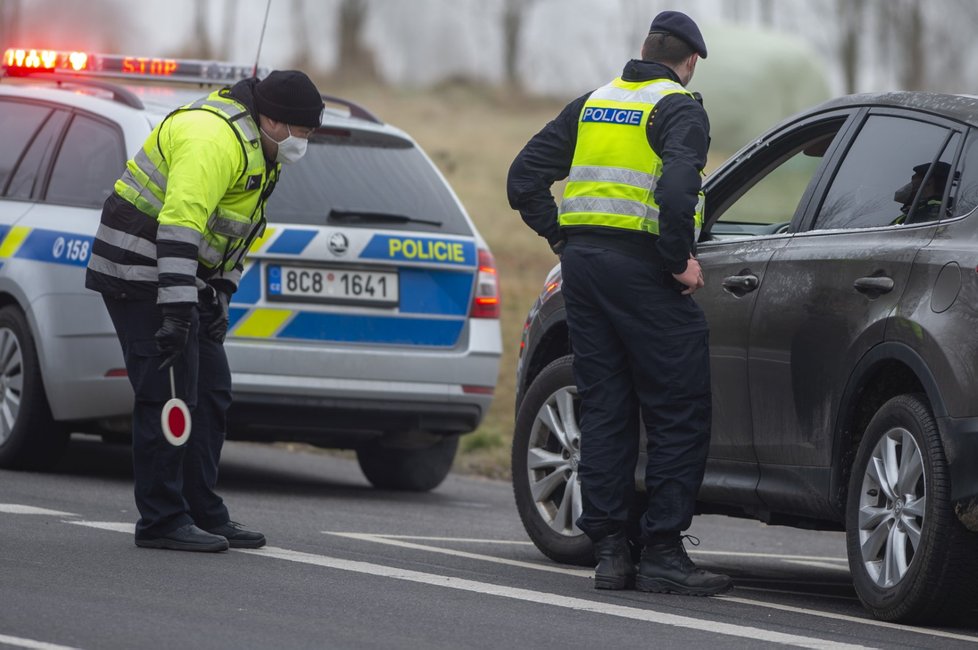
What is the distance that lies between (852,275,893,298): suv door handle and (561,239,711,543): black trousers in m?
0.65

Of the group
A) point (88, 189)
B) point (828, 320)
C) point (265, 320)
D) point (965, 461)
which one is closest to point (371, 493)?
point (265, 320)

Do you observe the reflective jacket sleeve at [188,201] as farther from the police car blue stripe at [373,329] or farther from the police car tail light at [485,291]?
the police car tail light at [485,291]

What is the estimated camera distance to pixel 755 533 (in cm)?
947

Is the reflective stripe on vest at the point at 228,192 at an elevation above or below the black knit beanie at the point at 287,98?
below

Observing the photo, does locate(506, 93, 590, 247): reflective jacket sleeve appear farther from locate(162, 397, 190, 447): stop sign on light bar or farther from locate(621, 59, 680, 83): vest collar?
locate(162, 397, 190, 447): stop sign on light bar

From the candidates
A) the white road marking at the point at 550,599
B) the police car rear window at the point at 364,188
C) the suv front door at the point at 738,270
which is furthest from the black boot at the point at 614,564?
the police car rear window at the point at 364,188

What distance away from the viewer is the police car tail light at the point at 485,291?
915 centimetres

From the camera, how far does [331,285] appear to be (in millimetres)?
8703

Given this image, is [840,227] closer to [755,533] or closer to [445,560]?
[445,560]

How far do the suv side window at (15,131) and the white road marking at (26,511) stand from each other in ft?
7.38

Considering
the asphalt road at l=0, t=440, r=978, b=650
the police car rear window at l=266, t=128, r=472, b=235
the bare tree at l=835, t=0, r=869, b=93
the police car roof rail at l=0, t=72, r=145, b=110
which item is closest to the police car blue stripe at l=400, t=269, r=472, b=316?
the police car rear window at l=266, t=128, r=472, b=235

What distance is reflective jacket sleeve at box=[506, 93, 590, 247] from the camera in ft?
21.4

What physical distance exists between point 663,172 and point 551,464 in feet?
4.91

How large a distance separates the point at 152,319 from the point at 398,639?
2057mm
